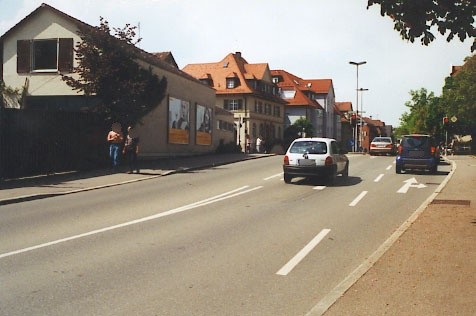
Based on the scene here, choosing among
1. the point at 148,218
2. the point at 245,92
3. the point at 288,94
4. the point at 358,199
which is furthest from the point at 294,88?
the point at 148,218

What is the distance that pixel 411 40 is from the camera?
8672 mm

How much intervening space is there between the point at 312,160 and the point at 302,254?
976 cm

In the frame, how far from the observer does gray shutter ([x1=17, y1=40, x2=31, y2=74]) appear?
25.1m

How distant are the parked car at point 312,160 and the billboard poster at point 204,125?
16.6 metres

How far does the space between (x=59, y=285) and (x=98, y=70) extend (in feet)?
53.1

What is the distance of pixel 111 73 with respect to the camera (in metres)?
20.6

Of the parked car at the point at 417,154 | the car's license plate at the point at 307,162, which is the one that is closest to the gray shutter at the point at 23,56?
the car's license plate at the point at 307,162

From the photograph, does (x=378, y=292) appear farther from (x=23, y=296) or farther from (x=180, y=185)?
(x=180, y=185)

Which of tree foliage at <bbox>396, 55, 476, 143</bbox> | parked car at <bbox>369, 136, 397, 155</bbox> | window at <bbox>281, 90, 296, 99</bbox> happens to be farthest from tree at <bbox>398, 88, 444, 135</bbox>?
parked car at <bbox>369, 136, 397, 155</bbox>

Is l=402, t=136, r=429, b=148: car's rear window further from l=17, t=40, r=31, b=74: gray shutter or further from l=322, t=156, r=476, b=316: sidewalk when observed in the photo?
l=17, t=40, r=31, b=74: gray shutter

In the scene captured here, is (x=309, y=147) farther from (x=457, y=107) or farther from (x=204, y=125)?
(x=457, y=107)

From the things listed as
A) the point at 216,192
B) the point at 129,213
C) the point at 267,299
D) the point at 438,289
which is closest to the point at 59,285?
the point at 267,299

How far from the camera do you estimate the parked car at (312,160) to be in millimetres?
16698

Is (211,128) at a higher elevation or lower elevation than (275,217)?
higher
